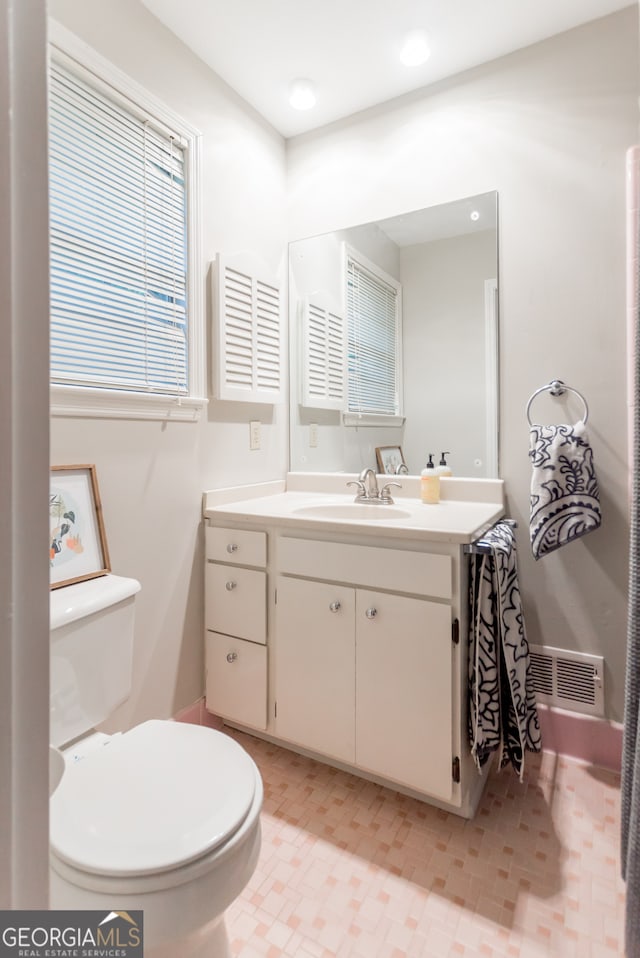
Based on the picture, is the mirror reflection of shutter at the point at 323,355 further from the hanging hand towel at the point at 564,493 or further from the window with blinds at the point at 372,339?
the hanging hand towel at the point at 564,493

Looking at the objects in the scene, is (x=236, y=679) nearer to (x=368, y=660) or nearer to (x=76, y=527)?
(x=368, y=660)

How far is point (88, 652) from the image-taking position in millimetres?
1170

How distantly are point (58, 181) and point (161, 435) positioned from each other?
0.77 m

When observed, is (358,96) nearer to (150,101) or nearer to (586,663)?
(150,101)

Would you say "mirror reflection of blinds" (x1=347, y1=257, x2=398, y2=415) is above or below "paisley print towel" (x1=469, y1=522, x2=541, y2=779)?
above

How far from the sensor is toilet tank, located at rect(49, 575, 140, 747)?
3.60 feet

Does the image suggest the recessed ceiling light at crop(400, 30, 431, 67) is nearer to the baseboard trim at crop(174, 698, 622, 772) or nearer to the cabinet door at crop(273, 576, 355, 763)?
the cabinet door at crop(273, 576, 355, 763)

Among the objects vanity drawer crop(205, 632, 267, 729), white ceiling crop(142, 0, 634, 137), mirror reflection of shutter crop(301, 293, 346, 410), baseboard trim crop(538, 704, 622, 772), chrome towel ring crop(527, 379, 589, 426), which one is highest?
white ceiling crop(142, 0, 634, 137)

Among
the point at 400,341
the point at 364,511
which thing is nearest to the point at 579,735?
the point at 364,511

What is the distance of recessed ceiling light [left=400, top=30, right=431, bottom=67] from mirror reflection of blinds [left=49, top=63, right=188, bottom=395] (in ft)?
2.96

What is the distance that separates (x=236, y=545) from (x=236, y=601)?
21cm

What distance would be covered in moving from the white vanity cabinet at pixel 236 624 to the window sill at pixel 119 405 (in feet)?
1.50

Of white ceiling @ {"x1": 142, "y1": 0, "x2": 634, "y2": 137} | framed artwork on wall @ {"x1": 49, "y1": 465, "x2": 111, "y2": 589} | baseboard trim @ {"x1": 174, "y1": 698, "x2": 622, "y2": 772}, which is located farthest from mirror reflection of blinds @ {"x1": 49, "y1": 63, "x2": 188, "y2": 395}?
baseboard trim @ {"x1": 174, "y1": 698, "x2": 622, "y2": 772}

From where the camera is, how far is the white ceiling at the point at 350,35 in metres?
1.62
